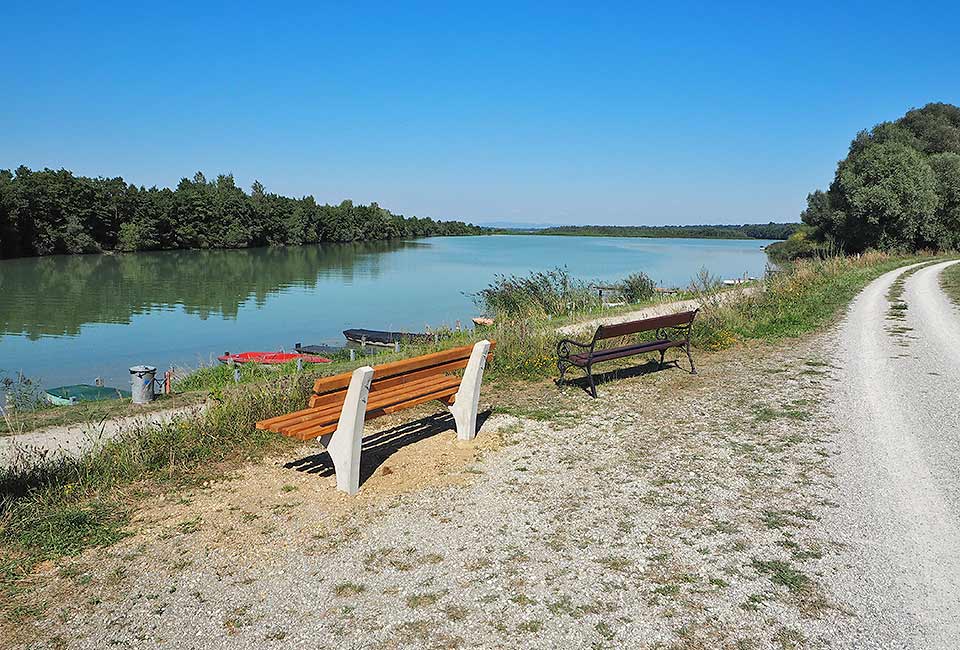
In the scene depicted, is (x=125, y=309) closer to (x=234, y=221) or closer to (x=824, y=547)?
(x=824, y=547)

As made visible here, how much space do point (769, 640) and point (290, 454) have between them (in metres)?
3.95

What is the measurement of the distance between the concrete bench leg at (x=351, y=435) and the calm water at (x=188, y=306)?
1640 centimetres

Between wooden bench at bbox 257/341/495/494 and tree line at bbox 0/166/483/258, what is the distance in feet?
209

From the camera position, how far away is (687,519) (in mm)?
4277

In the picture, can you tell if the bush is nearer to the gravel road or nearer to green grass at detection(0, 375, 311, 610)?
the gravel road

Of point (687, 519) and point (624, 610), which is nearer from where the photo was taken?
point (624, 610)

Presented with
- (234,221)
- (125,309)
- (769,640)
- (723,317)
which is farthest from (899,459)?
(234,221)

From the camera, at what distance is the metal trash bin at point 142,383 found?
9875 mm

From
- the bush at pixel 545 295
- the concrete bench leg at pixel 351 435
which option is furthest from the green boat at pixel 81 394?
the concrete bench leg at pixel 351 435

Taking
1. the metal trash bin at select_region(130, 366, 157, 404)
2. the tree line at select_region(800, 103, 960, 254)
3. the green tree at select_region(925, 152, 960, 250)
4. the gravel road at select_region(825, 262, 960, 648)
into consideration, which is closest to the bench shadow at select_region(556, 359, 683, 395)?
the gravel road at select_region(825, 262, 960, 648)

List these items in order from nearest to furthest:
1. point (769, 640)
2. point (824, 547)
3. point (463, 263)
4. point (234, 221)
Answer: point (769, 640)
point (824, 547)
point (463, 263)
point (234, 221)

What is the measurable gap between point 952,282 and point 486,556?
76.7 ft

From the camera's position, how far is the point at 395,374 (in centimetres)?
540

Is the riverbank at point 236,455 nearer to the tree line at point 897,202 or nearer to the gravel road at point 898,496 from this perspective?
the gravel road at point 898,496
